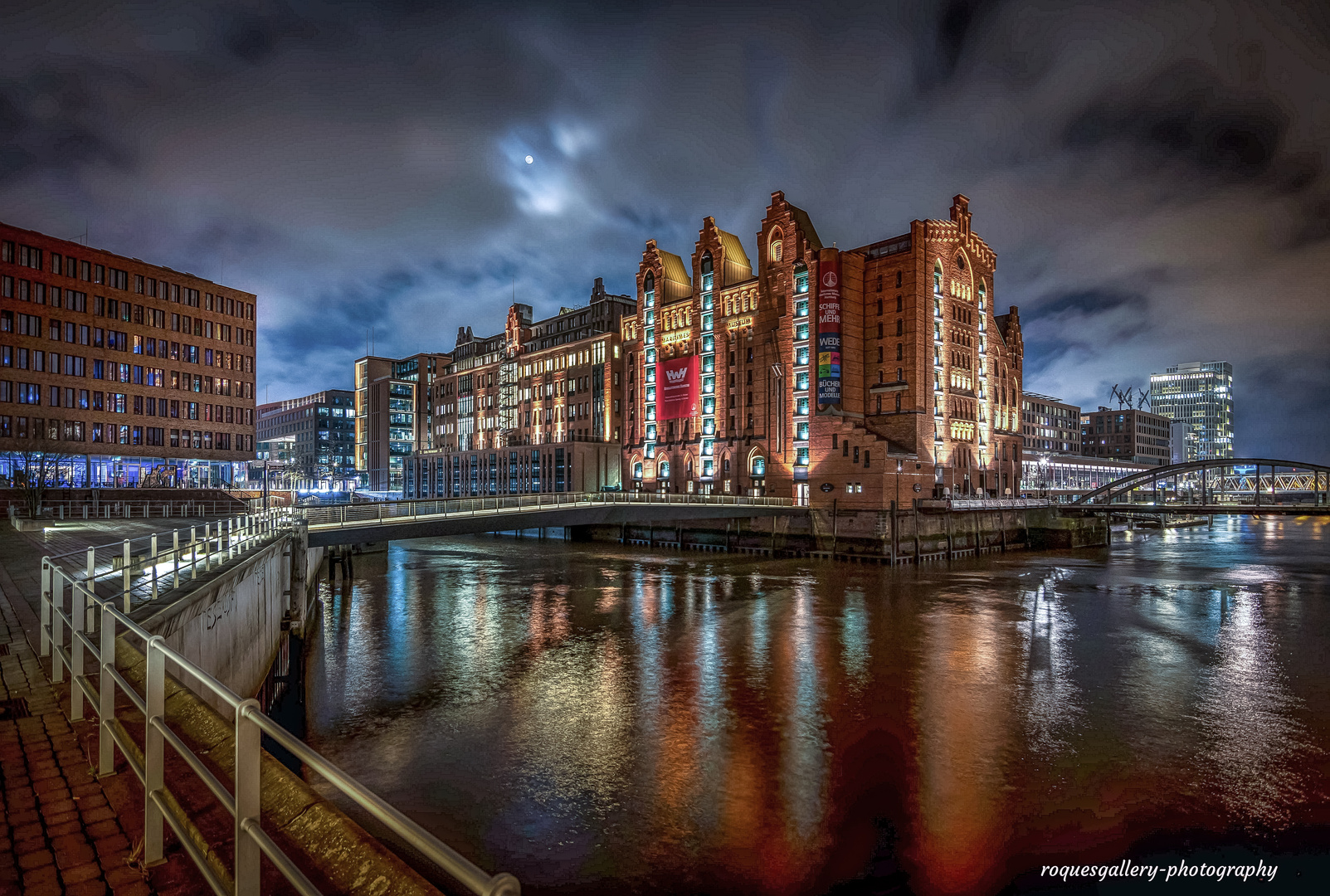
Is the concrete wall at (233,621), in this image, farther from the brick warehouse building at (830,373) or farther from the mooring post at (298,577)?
the brick warehouse building at (830,373)

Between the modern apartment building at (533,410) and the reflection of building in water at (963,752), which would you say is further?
the modern apartment building at (533,410)

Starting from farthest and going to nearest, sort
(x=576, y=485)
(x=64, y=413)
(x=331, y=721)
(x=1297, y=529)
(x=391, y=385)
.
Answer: (x=391, y=385) < (x=1297, y=529) < (x=576, y=485) < (x=64, y=413) < (x=331, y=721)

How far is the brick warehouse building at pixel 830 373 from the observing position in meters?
84.7

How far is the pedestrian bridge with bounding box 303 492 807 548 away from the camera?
40.8 metres

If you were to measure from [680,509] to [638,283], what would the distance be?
55285 mm

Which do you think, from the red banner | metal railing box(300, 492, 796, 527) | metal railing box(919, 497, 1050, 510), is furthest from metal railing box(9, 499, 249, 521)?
metal railing box(919, 497, 1050, 510)

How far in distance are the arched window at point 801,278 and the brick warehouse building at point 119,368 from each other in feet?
228

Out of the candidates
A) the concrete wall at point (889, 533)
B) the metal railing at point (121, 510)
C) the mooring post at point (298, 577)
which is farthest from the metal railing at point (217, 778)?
the concrete wall at point (889, 533)

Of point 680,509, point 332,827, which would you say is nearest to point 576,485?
point 680,509

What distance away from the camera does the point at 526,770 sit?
18703 mm

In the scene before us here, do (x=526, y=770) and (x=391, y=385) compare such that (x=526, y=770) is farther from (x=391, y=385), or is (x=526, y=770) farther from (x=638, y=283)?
(x=391, y=385)

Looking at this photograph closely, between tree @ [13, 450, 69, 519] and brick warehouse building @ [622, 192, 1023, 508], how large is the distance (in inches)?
2653

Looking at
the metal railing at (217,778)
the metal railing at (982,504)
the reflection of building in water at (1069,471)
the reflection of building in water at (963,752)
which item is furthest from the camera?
the reflection of building in water at (1069,471)

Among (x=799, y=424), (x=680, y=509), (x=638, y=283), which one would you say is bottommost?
(x=680, y=509)
